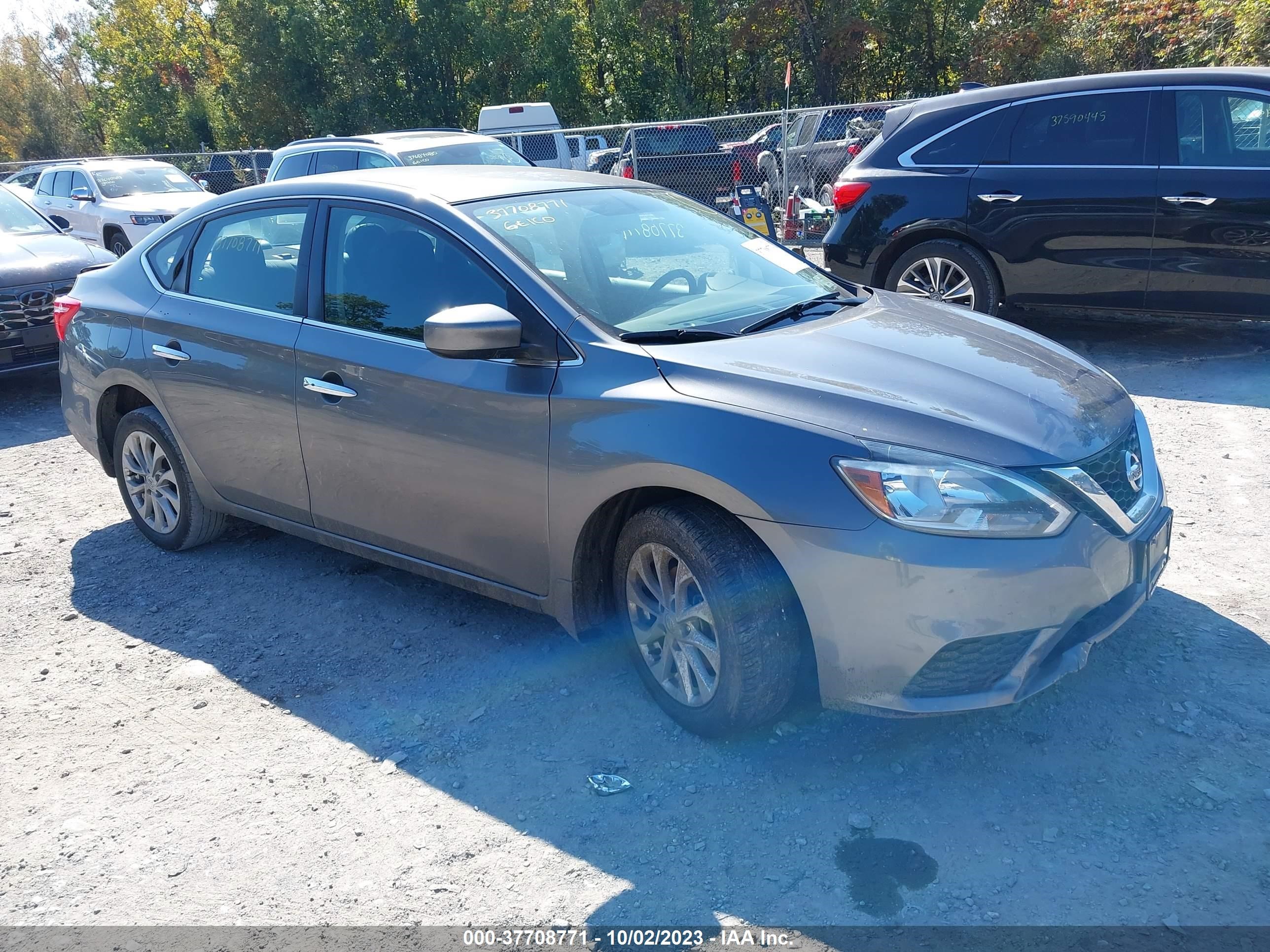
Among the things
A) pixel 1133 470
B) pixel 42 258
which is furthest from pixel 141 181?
pixel 1133 470

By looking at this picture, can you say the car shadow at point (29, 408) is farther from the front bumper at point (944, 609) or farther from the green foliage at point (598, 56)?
the green foliage at point (598, 56)

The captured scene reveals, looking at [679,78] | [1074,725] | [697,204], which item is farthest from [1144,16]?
[1074,725]

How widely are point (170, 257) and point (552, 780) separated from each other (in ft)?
10.4

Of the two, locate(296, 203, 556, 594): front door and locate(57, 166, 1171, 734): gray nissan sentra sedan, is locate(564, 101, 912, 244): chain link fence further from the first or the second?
locate(296, 203, 556, 594): front door

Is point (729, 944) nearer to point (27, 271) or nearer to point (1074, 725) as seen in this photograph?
point (1074, 725)

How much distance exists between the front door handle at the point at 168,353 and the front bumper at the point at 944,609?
2.92 metres

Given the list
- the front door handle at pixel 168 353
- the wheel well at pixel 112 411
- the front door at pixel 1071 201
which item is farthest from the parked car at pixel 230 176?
the front door handle at pixel 168 353

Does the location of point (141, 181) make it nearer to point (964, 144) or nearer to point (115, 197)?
point (115, 197)

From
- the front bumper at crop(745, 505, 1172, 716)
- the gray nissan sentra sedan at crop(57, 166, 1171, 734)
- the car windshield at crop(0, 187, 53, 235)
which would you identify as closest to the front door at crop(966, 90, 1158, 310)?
A: the gray nissan sentra sedan at crop(57, 166, 1171, 734)

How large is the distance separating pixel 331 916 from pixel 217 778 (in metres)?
0.88

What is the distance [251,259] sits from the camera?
4.66 m

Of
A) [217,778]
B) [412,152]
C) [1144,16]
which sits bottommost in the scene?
[217,778]

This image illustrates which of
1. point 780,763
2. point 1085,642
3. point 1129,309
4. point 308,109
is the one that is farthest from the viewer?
point 308,109

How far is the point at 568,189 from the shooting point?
4.35m
